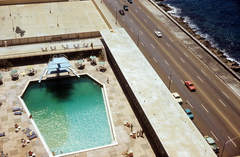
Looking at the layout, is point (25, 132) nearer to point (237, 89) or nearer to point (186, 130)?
point (186, 130)

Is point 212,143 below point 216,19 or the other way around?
below

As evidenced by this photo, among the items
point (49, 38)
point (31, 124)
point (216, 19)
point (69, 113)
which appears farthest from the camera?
point (216, 19)

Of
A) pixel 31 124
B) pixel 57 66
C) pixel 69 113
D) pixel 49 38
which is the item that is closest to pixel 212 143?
pixel 69 113

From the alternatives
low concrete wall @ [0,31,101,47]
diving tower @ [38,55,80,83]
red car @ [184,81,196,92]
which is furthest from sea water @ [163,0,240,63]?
diving tower @ [38,55,80,83]

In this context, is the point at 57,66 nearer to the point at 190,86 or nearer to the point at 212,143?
the point at 190,86

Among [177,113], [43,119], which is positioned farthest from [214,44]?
[43,119]

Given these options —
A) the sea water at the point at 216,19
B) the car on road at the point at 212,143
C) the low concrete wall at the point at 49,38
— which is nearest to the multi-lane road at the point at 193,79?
the car on road at the point at 212,143

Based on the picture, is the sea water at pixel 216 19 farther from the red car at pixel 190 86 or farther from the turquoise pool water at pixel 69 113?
the turquoise pool water at pixel 69 113
